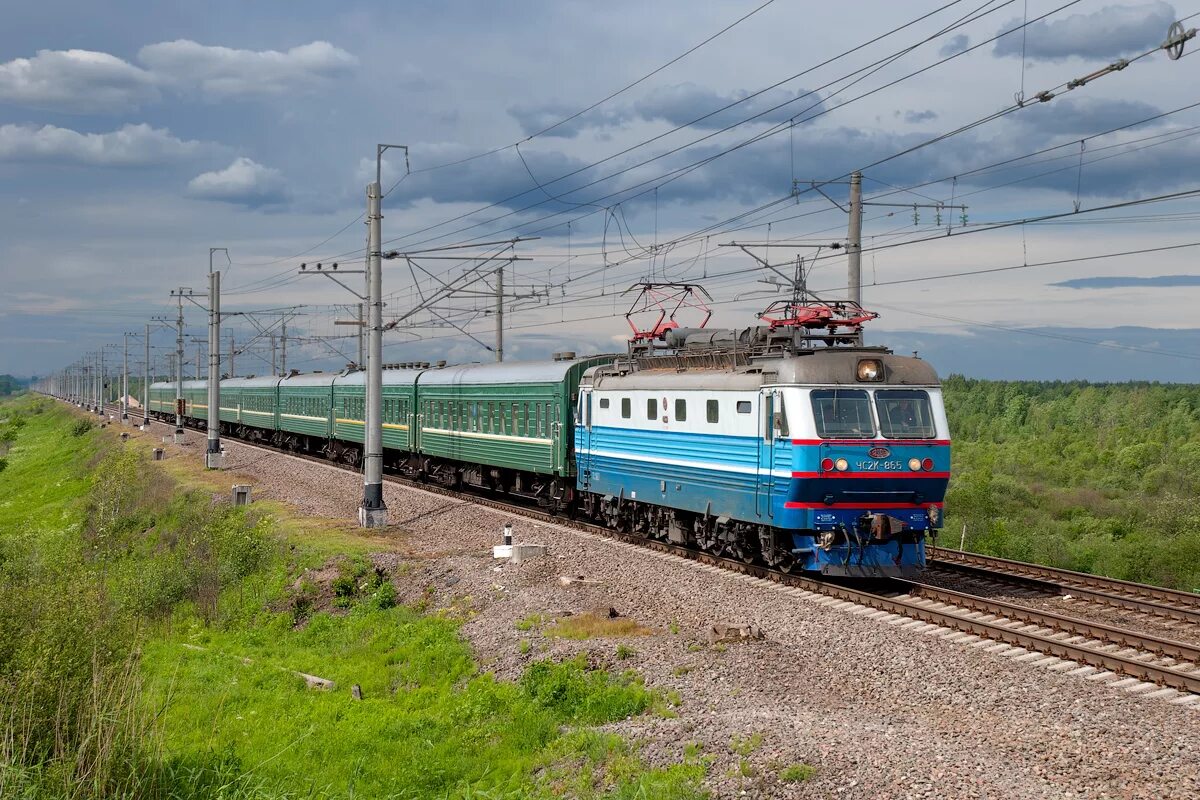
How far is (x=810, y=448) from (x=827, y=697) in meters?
5.60

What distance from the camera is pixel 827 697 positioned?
11.8 meters

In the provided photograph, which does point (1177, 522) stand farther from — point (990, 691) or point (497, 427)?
point (990, 691)

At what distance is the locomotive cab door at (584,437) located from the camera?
24375 millimetres

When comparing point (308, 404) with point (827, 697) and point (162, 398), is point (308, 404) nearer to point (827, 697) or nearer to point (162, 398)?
point (827, 697)

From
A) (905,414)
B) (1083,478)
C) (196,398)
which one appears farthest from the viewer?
(196,398)

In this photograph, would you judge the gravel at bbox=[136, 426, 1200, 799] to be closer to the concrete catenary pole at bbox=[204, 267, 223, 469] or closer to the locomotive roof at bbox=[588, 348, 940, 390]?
the locomotive roof at bbox=[588, 348, 940, 390]

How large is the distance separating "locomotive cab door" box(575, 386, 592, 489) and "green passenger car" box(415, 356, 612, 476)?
0.92m

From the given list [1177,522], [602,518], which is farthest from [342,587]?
[1177,522]

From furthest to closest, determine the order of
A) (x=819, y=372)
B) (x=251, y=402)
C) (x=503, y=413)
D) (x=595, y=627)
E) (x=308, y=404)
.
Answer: (x=251, y=402) → (x=308, y=404) → (x=503, y=413) → (x=819, y=372) → (x=595, y=627)

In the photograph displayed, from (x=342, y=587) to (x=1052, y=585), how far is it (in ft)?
40.5

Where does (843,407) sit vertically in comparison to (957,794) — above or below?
above

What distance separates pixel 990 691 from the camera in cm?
1160

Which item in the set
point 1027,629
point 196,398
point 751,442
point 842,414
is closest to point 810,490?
point 842,414

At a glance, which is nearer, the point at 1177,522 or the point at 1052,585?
the point at 1052,585
